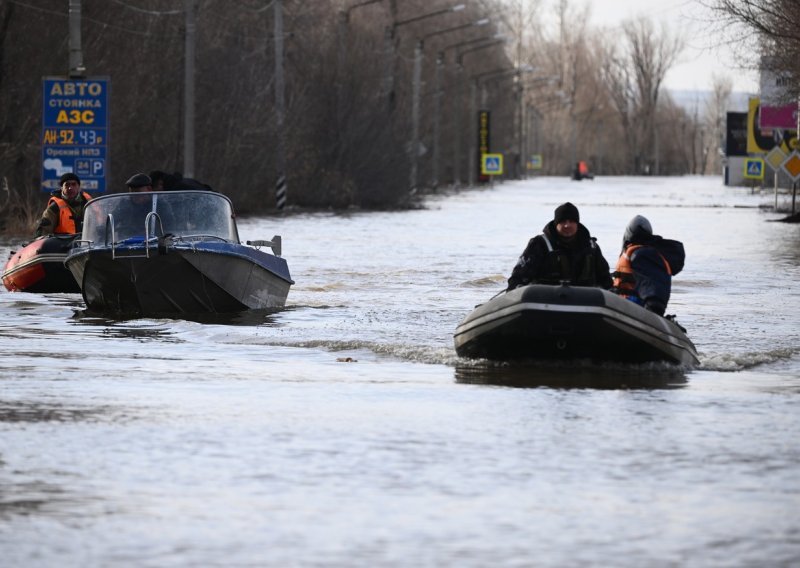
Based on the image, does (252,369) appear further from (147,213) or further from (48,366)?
(147,213)

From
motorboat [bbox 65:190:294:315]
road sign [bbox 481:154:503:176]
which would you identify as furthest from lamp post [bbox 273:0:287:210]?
road sign [bbox 481:154:503:176]

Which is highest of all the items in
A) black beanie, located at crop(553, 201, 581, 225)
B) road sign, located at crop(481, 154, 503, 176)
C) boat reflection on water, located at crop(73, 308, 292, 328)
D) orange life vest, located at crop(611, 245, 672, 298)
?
black beanie, located at crop(553, 201, 581, 225)

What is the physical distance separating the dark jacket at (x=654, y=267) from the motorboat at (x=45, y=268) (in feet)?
32.8

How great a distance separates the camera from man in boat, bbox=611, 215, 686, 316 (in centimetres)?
1670

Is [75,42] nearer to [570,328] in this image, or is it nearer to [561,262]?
[561,262]

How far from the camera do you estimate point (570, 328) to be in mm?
15531

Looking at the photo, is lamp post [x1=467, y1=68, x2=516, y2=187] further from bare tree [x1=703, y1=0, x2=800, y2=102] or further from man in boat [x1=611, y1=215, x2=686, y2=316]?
man in boat [x1=611, y1=215, x2=686, y2=316]

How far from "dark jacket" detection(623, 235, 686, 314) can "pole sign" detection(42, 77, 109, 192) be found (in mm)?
20134

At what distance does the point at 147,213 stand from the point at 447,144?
10444 cm

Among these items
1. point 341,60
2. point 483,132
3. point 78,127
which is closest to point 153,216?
point 78,127

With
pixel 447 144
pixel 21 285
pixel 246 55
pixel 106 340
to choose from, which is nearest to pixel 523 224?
pixel 246 55

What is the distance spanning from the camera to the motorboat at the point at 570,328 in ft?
50.6

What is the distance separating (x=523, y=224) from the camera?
5725cm

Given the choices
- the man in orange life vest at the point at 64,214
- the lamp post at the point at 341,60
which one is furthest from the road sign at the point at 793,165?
the man in orange life vest at the point at 64,214
